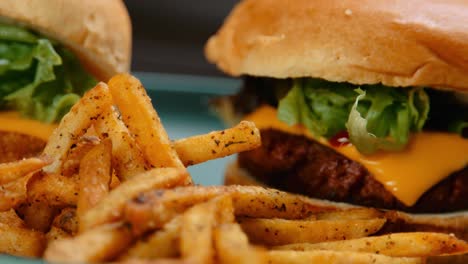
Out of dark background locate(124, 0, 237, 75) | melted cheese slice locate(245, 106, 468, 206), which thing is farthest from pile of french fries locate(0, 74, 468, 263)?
dark background locate(124, 0, 237, 75)

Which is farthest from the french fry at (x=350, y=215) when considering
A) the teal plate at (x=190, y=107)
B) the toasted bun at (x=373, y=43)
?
the teal plate at (x=190, y=107)

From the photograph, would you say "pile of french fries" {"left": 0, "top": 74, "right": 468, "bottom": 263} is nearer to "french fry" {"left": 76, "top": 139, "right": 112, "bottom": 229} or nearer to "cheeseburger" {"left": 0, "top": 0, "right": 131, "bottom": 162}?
"french fry" {"left": 76, "top": 139, "right": 112, "bottom": 229}

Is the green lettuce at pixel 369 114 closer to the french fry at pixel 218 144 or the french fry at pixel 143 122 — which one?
the french fry at pixel 218 144

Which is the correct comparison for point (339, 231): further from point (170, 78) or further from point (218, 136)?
point (170, 78)

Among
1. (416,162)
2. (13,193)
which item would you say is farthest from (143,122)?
(416,162)

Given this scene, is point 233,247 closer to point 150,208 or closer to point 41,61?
point 150,208

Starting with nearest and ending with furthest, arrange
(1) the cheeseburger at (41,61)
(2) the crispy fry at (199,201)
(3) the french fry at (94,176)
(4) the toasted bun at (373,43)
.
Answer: (2) the crispy fry at (199,201), (3) the french fry at (94,176), (4) the toasted bun at (373,43), (1) the cheeseburger at (41,61)

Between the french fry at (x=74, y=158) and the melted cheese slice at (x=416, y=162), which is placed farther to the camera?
the melted cheese slice at (x=416, y=162)
